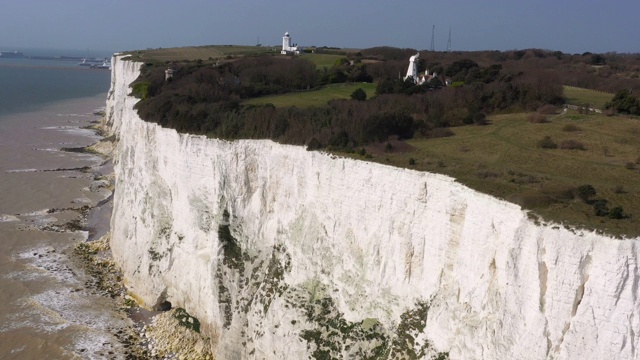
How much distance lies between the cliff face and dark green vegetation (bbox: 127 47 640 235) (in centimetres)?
92

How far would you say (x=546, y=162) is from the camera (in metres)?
22.2

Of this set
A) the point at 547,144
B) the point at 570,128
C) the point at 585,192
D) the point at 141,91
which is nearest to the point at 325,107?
the point at 547,144

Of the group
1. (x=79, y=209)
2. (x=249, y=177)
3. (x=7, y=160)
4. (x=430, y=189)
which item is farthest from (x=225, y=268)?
(x=7, y=160)

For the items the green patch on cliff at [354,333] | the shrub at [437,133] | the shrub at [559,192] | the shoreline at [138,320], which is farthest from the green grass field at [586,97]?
the shoreline at [138,320]

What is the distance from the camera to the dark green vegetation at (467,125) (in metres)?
17.9

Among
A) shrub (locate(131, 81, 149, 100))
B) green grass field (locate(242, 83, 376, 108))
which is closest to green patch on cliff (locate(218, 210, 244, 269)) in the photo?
green grass field (locate(242, 83, 376, 108))

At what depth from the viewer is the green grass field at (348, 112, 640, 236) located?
51.8 feet

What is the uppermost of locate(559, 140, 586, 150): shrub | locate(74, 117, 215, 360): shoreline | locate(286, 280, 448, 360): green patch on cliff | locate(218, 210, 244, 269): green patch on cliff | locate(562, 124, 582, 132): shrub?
locate(562, 124, 582, 132): shrub

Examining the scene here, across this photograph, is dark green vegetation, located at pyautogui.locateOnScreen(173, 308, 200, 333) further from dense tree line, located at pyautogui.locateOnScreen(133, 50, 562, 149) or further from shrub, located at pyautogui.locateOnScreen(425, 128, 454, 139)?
shrub, located at pyautogui.locateOnScreen(425, 128, 454, 139)

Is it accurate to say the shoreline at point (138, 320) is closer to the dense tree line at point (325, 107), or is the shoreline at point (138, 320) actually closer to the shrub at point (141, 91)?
the dense tree line at point (325, 107)

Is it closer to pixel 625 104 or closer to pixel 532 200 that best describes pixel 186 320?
pixel 532 200

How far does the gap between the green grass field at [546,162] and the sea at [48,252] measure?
49.0 feet

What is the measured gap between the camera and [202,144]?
84.6 feet

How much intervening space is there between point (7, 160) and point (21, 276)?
3084 cm
